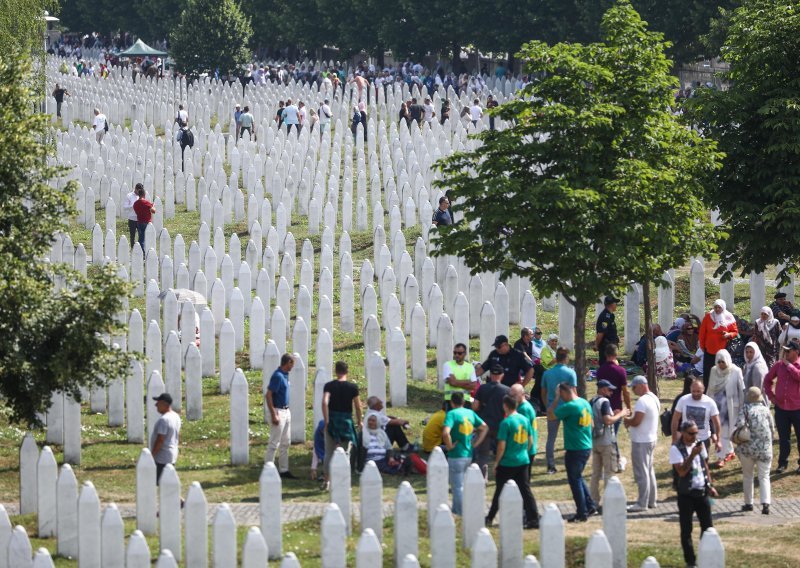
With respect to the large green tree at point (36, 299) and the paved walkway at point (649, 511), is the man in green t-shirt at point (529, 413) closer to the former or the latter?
the paved walkway at point (649, 511)

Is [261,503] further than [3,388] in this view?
No

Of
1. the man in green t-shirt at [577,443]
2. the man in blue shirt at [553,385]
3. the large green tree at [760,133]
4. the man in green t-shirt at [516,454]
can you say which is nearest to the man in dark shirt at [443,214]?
the large green tree at [760,133]

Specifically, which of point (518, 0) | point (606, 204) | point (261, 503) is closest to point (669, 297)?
point (606, 204)

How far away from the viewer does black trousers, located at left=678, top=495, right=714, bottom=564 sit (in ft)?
46.0

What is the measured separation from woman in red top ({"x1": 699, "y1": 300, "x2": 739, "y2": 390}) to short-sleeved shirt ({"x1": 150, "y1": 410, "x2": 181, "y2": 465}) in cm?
719

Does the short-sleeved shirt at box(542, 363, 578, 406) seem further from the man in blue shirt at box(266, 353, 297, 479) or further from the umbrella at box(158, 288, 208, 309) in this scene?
the umbrella at box(158, 288, 208, 309)

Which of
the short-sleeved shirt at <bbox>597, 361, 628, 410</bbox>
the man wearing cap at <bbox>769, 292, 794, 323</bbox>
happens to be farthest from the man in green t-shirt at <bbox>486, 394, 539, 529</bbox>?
the man wearing cap at <bbox>769, 292, 794, 323</bbox>

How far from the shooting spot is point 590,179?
18.8 metres

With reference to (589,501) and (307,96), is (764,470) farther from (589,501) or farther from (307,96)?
(307,96)

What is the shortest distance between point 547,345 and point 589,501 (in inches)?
183

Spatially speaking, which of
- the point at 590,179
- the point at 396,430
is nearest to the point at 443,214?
the point at 590,179

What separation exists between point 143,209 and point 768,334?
1091 centimetres

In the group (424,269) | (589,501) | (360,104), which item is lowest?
(589,501)

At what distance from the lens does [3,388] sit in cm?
1515
